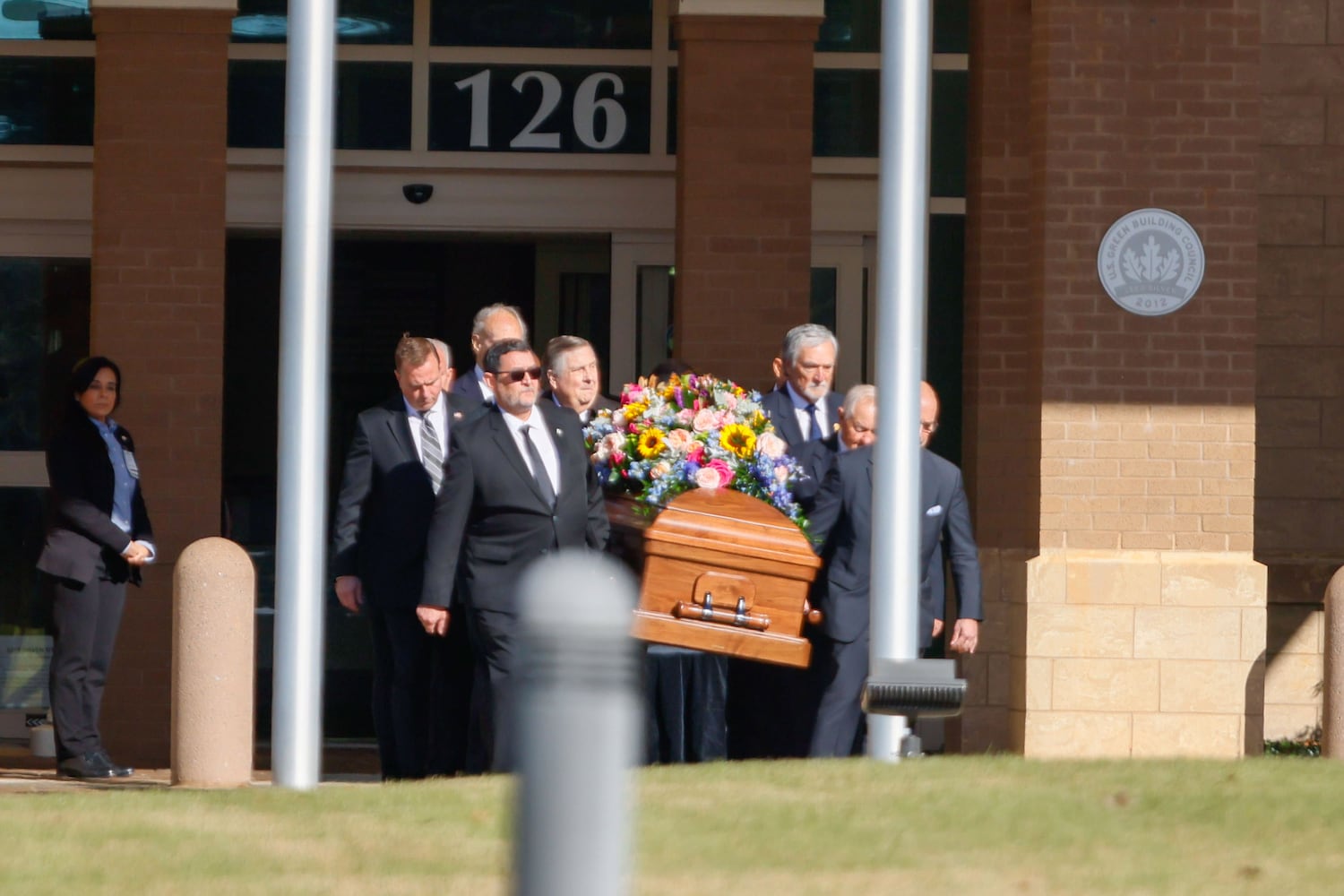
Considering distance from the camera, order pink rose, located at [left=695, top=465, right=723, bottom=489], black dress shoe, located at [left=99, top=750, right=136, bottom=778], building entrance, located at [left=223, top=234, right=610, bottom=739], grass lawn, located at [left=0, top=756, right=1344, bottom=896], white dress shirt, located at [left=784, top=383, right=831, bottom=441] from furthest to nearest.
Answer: building entrance, located at [left=223, top=234, right=610, bottom=739], black dress shoe, located at [left=99, top=750, right=136, bottom=778], white dress shirt, located at [left=784, top=383, right=831, bottom=441], pink rose, located at [left=695, top=465, right=723, bottom=489], grass lawn, located at [left=0, top=756, right=1344, bottom=896]

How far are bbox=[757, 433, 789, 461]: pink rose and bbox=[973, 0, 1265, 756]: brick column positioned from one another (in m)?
2.33

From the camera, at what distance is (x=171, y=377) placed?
1055cm

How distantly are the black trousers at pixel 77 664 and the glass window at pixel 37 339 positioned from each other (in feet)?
6.63

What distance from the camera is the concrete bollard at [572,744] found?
8.25 feet

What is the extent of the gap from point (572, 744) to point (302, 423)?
4.91 m

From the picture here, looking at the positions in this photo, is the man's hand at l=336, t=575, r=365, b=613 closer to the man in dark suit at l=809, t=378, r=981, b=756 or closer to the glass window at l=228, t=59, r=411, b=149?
the man in dark suit at l=809, t=378, r=981, b=756

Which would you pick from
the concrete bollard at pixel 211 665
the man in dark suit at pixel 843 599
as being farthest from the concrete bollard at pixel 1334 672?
the concrete bollard at pixel 211 665

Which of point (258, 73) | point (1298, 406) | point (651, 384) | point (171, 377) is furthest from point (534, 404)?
point (1298, 406)

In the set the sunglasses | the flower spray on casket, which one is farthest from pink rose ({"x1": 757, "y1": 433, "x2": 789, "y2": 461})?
the sunglasses

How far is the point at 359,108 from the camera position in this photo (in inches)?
441

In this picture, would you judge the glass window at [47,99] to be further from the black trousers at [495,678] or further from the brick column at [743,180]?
the black trousers at [495,678]

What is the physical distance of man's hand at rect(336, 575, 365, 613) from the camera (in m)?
8.26

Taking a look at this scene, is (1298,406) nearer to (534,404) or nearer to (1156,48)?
(1156,48)

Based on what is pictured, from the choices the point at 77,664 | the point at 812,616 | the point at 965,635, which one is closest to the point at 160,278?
the point at 77,664
